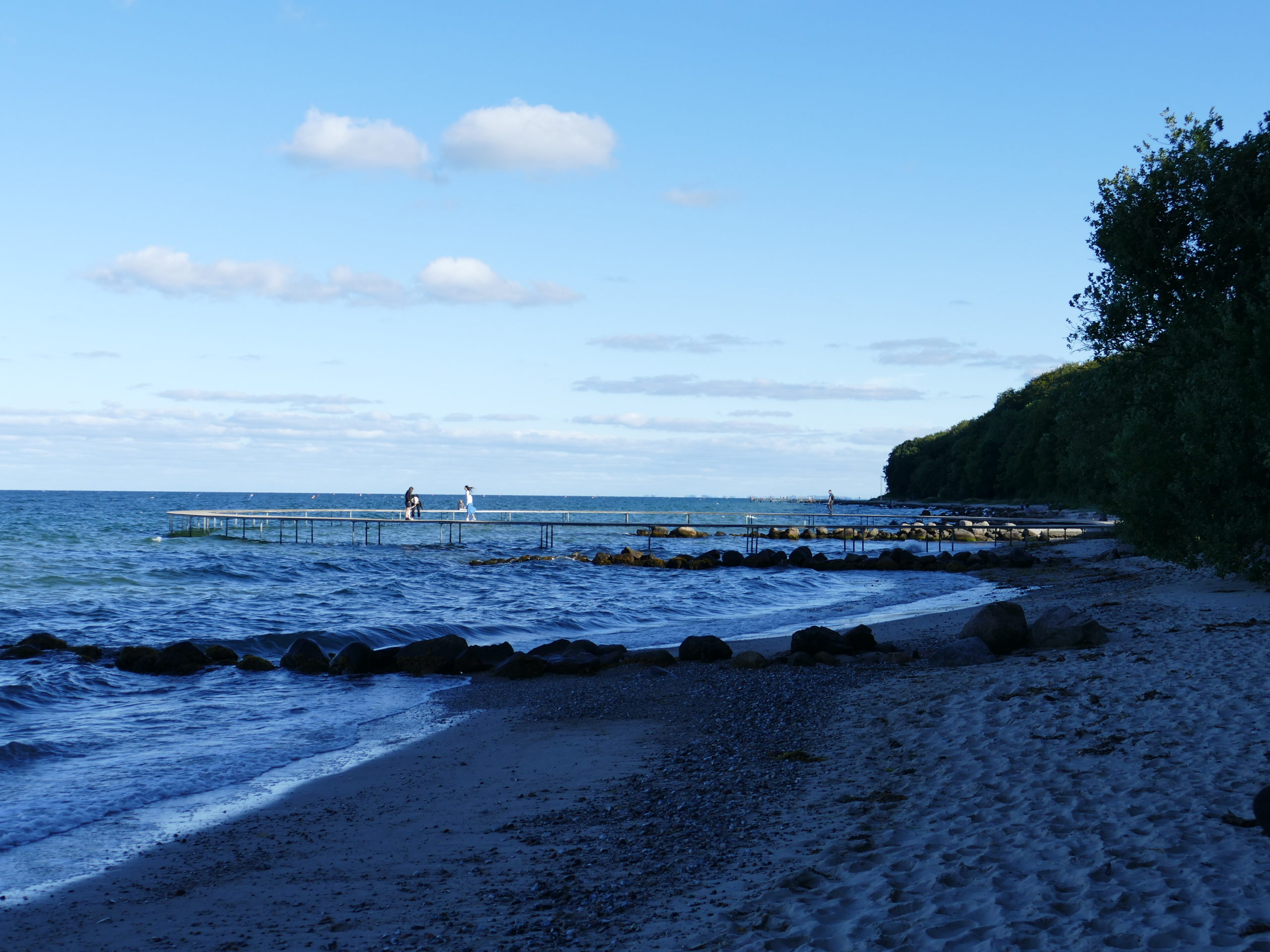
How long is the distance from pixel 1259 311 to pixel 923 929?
1416cm

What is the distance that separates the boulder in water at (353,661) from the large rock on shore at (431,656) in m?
0.49

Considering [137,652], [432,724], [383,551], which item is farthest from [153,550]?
[432,724]

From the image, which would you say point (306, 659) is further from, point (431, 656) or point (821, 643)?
point (821, 643)

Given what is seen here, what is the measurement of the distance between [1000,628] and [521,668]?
22.2 ft

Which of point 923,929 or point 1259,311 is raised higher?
point 1259,311

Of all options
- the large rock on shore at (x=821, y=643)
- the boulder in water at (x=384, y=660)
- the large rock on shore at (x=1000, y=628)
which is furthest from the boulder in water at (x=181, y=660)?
the large rock on shore at (x=1000, y=628)

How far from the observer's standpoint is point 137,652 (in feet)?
46.9

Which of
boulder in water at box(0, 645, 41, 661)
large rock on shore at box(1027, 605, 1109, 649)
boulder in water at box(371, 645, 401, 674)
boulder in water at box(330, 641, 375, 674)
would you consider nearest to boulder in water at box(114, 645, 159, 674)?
boulder in water at box(0, 645, 41, 661)

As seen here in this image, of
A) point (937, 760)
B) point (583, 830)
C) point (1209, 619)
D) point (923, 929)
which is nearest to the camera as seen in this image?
point (923, 929)

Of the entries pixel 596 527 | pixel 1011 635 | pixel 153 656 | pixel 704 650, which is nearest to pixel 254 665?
pixel 153 656

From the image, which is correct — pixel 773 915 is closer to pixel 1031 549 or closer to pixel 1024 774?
pixel 1024 774

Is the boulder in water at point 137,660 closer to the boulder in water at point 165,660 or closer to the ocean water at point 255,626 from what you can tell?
the boulder in water at point 165,660

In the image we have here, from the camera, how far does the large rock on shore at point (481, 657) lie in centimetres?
1444

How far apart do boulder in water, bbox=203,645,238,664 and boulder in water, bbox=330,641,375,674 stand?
167 cm
